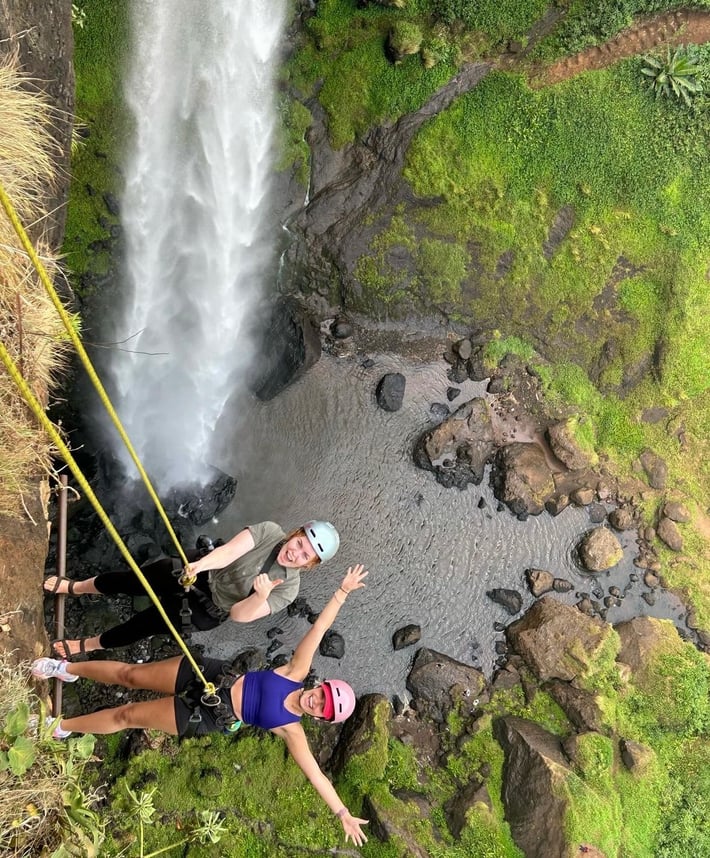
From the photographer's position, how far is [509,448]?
11.2m

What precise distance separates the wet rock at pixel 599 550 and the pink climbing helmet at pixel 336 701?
7.23 m

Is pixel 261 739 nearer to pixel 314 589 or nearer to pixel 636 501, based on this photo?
pixel 314 589

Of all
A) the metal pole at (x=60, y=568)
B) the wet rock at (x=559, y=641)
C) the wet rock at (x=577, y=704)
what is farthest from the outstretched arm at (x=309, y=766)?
the wet rock at (x=577, y=704)

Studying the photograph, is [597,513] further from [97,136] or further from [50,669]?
[97,136]

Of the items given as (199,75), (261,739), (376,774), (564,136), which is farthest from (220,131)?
(376,774)

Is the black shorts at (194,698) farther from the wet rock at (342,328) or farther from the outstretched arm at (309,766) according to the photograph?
the wet rock at (342,328)

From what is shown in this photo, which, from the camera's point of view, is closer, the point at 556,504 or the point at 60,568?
the point at 60,568

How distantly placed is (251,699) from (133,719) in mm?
1469

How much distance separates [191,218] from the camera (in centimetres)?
1060

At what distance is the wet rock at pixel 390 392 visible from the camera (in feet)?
35.8

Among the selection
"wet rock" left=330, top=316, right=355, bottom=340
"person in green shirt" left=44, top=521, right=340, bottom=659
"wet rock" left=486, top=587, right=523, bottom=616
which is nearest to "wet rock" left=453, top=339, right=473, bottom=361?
"wet rock" left=330, top=316, right=355, bottom=340

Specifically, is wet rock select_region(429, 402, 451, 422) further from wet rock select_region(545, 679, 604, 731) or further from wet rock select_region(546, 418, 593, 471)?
wet rock select_region(545, 679, 604, 731)

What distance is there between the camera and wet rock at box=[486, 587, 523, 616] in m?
10.6

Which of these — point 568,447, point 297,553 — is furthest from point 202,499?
point 568,447
